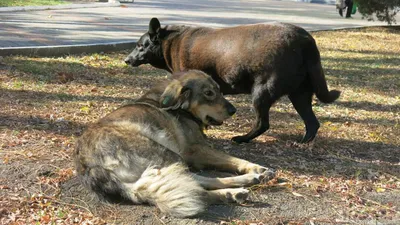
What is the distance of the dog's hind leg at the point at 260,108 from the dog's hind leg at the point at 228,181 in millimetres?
1391

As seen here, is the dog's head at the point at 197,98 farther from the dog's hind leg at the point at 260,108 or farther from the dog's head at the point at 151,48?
the dog's head at the point at 151,48

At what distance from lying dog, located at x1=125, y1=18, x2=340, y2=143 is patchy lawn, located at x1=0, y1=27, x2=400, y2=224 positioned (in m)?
0.53

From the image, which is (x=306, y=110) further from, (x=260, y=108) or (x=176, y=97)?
(x=176, y=97)

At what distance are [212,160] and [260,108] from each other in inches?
48.2

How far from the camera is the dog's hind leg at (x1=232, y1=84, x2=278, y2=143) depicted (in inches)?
252

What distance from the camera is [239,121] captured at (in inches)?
311

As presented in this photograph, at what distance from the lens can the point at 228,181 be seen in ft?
16.6

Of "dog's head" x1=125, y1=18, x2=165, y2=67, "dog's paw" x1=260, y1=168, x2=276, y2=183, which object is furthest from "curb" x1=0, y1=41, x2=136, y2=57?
"dog's paw" x1=260, y1=168, x2=276, y2=183

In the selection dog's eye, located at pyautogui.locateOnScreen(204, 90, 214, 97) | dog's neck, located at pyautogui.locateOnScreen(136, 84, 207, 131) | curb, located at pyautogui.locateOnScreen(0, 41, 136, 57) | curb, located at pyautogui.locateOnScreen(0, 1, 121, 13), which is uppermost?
dog's eye, located at pyautogui.locateOnScreen(204, 90, 214, 97)

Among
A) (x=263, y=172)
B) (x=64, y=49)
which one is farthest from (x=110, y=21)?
(x=263, y=172)

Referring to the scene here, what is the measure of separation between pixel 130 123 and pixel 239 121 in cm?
297

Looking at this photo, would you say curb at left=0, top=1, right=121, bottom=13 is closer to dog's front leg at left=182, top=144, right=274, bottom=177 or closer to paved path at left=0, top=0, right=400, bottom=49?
paved path at left=0, top=0, right=400, bottom=49

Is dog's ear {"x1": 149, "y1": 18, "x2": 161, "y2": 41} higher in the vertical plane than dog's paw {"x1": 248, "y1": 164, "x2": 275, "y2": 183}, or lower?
higher

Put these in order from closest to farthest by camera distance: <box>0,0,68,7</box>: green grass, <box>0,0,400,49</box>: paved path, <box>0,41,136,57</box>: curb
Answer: <box>0,41,136,57</box>: curb
<box>0,0,400,49</box>: paved path
<box>0,0,68,7</box>: green grass
